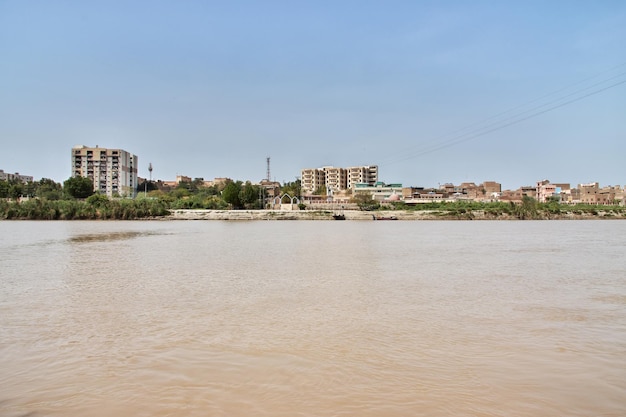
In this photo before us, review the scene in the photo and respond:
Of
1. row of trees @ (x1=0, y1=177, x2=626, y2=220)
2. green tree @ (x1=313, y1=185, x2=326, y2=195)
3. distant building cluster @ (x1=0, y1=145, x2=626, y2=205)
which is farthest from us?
green tree @ (x1=313, y1=185, x2=326, y2=195)

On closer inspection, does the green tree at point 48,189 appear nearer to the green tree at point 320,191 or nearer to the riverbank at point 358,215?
the riverbank at point 358,215

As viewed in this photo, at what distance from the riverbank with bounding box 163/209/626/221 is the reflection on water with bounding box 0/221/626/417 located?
181 ft

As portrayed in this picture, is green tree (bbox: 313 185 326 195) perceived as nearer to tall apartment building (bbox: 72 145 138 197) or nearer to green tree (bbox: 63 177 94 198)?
tall apartment building (bbox: 72 145 138 197)

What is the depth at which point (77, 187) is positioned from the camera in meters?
83.6

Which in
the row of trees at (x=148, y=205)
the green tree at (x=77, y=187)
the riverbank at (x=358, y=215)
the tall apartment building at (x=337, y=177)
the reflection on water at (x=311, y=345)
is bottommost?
the reflection on water at (x=311, y=345)

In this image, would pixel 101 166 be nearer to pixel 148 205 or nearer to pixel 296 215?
pixel 148 205

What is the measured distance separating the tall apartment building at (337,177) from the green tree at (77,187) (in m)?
55.9

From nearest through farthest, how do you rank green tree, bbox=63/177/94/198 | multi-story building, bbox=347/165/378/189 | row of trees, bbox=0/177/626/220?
row of trees, bbox=0/177/626/220, green tree, bbox=63/177/94/198, multi-story building, bbox=347/165/378/189

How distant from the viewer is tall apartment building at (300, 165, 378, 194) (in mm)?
126000

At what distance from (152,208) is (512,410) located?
214 ft

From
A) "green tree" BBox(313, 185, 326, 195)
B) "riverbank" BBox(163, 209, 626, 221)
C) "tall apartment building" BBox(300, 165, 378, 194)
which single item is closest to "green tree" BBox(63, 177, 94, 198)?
"riverbank" BBox(163, 209, 626, 221)

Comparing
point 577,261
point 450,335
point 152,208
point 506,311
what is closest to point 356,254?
point 577,261

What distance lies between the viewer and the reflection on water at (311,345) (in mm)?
4070

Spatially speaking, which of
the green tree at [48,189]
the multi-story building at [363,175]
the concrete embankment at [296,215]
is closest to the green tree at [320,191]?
the multi-story building at [363,175]
